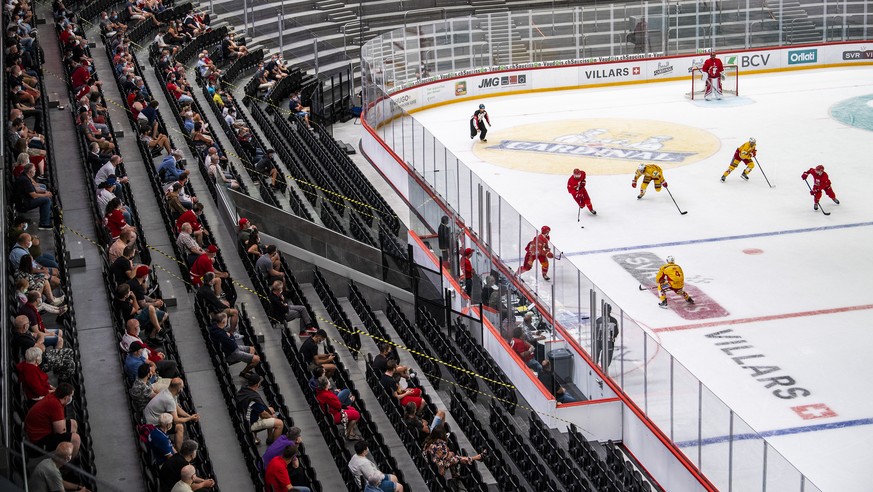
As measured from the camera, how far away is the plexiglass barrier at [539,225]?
38.0 feet

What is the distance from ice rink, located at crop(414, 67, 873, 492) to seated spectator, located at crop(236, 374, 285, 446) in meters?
4.29

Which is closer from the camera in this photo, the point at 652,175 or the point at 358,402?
the point at 358,402

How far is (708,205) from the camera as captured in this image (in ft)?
71.8

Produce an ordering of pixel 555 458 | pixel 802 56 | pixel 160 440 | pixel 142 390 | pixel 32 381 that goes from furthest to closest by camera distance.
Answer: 1. pixel 802 56
2. pixel 555 458
3. pixel 142 390
4. pixel 160 440
5. pixel 32 381

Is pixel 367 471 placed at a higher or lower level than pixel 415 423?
higher

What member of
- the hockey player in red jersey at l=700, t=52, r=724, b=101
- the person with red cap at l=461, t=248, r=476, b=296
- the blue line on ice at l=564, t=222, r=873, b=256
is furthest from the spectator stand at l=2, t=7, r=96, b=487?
the hockey player in red jersey at l=700, t=52, r=724, b=101

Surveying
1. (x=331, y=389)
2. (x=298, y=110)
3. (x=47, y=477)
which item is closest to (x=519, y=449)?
(x=331, y=389)

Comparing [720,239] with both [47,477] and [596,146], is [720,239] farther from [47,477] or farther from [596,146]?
[47,477]

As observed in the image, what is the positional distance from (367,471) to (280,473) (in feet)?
2.70

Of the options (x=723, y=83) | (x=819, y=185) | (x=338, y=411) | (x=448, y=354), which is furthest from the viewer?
(x=723, y=83)

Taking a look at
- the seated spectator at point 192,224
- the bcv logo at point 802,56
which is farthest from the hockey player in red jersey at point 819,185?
the bcv logo at point 802,56

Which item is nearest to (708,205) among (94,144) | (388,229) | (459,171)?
(459,171)

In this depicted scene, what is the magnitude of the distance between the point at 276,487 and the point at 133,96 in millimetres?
12265

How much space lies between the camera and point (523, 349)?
48.2 feet
